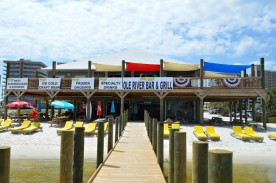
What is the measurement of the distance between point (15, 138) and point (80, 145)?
48.4 ft

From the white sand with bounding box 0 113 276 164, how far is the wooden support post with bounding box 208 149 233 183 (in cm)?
1193

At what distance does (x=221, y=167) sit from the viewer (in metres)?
3.11

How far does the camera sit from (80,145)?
619cm

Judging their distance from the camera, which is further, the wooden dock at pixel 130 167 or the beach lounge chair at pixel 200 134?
the beach lounge chair at pixel 200 134

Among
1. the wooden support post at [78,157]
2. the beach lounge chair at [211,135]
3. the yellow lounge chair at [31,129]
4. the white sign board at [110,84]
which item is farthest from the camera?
the white sign board at [110,84]

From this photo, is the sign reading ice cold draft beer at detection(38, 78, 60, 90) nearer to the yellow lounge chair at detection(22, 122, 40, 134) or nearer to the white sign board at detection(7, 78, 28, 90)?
the white sign board at detection(7, 78, 28, 90)

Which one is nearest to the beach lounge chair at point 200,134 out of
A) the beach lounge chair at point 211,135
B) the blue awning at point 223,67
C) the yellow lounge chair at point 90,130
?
the beach lounge chair at point 211,135

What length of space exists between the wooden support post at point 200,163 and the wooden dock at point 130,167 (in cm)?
336

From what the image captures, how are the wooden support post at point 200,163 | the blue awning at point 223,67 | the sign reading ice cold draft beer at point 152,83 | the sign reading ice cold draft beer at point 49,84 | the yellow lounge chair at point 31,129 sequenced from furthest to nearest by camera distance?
the sign reading ice cold draft beer at point 49,84 → the blue awning at point 223,67 → the sign reading ice cold draft beer at point 152,83 → the yellow lounge chair at point 31,129 → the wooden support post at point 200,163

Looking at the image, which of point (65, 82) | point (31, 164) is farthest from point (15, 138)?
point (65, 82)

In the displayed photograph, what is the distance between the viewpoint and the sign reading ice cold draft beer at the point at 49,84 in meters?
26.1

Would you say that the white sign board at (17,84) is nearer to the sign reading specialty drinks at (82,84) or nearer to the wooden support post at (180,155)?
the sign reading specialty drinks at (82,84)

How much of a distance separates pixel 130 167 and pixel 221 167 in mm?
5933

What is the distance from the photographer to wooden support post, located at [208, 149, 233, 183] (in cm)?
311
